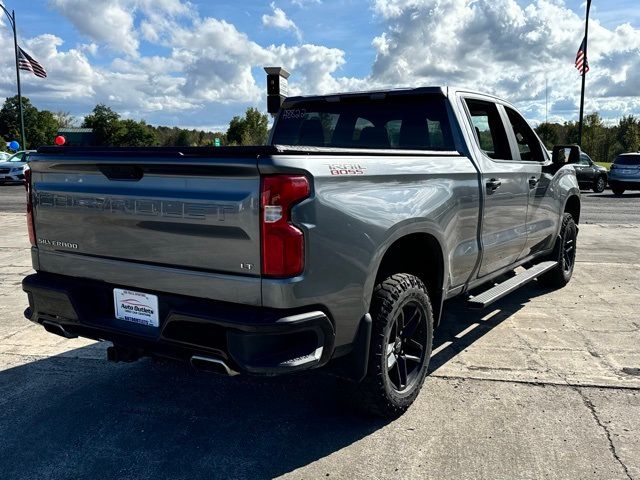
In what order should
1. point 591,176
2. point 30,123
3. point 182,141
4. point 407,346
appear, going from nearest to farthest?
point 407,346 → point 182,141 → point 591,176 → point 30,123

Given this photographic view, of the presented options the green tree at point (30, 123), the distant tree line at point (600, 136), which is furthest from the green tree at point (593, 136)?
the green tree at point (30, 123)

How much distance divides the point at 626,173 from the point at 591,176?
1474 millimetres

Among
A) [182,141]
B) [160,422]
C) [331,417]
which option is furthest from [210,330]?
[182,141]

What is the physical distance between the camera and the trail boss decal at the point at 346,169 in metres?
2.71

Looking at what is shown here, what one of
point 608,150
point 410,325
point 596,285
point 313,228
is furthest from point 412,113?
point 608,150

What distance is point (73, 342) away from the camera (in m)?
4.77

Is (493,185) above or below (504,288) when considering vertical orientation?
above

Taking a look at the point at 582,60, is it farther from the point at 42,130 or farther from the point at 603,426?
the point at 42,130

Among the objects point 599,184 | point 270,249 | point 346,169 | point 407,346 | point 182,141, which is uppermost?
point 182,141

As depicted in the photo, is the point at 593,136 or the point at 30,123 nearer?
the point at 593,136

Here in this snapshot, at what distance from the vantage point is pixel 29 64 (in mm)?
26891

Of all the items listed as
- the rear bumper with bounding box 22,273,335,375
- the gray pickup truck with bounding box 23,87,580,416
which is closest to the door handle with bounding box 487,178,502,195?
the gray pickup truck with bounding box 23,87,580,416

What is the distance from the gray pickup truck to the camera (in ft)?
8.38

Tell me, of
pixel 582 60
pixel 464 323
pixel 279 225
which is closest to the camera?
pixel 279 225
